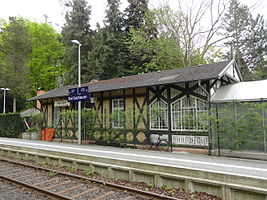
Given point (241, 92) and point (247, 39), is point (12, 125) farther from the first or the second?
point (247, 39)

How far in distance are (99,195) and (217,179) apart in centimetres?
304

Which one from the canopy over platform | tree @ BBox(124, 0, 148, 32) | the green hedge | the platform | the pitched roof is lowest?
the platform

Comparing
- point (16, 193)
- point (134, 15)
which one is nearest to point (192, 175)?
point (16, 193)

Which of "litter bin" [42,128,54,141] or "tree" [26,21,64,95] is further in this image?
"tree" [26,21,64,95]

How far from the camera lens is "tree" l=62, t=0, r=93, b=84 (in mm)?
29250

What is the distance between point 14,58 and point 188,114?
25.2 meters

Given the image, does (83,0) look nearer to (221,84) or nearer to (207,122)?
(221,84)

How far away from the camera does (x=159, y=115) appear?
38.3ft

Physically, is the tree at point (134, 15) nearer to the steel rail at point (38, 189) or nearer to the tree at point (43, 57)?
the tree at point (43, 57)

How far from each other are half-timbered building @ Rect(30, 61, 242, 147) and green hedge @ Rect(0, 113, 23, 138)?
31.7ft

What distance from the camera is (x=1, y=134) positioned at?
69.2 feet

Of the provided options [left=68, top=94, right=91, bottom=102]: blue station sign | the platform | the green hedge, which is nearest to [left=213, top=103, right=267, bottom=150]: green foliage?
the platform

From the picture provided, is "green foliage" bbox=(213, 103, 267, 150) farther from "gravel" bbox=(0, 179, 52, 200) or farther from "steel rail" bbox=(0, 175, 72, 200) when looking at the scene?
"gravel" bbox=(0, 179, 52, 200)

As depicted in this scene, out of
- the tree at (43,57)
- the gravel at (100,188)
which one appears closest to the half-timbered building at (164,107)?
the gravel at (100,188)
